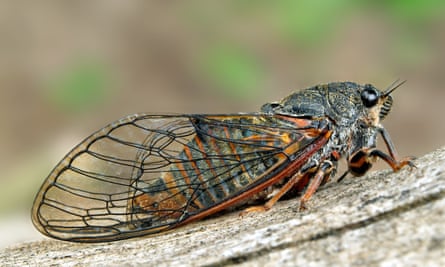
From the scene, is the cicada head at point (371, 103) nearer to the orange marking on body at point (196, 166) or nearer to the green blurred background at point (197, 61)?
the orange marking on body at point (196, 166)

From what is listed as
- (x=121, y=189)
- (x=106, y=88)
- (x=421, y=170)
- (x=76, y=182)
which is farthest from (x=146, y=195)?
(x=106, y=88)

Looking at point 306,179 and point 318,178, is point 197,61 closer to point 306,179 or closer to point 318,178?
point 306,179

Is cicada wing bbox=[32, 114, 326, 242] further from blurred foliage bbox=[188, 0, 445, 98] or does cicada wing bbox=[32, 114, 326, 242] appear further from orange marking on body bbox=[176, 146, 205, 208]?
blurred foliage bbox=[188, 0, 445, 98]

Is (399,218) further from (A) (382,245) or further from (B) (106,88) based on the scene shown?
(B) (106,88)

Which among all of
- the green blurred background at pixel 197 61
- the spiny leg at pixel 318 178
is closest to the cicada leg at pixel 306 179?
the spiny leg at pixel 318 178

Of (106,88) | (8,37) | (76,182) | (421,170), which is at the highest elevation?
(8,37)
